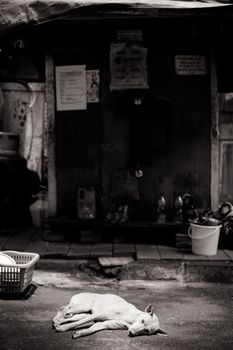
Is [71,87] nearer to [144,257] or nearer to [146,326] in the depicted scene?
[144,257]

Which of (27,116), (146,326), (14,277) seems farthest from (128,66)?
(146,326)

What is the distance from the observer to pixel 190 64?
888 centimetres

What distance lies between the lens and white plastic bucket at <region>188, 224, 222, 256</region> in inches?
321

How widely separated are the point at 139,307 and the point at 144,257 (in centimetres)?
140

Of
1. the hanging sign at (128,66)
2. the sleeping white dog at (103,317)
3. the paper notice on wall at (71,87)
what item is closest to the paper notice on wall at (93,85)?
the paper notice on wall at (71,87)

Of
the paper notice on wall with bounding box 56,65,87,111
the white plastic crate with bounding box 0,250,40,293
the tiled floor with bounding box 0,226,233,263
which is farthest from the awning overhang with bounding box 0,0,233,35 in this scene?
the tiled floor with bounding box 0,226,233,263

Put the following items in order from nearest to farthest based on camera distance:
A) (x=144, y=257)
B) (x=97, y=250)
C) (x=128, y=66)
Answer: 1. (x=144, y=257)
2. (x=97, y=250)
3. (x=128, y=66)

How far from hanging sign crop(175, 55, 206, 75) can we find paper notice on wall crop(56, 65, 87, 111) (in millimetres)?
1521

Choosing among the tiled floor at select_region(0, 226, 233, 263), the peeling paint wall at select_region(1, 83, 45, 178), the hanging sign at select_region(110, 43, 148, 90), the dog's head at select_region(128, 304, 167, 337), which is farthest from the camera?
the peeling paint wall at select_region(1, 83, 45, 178)

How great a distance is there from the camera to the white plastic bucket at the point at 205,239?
8148 millimetres

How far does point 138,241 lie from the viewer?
9062 millimetres

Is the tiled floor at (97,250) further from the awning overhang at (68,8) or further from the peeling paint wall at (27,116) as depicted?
the awning overhang at (68,8)

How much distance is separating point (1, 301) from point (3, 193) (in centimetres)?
355

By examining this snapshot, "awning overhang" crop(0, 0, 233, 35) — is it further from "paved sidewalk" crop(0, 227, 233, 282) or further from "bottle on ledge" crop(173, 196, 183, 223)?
"paved sidewalk" crop(0, 227, 233, 282)
